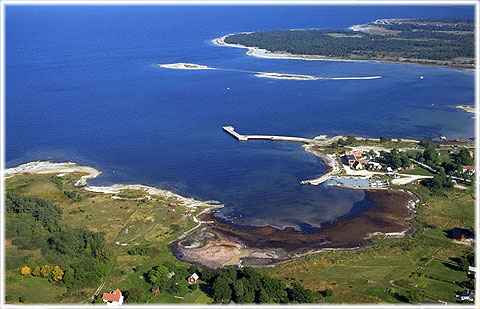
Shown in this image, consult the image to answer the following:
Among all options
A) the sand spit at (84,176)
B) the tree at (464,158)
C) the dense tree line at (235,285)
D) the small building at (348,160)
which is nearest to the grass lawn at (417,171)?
the tree at (464,158)

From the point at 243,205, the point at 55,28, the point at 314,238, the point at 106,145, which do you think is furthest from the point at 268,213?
the point at 55,28

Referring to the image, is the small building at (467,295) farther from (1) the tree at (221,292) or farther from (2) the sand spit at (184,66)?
(2) the sand spit at (184,66)

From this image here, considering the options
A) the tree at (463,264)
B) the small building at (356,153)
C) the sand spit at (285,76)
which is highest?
the sand spit at (285,76)

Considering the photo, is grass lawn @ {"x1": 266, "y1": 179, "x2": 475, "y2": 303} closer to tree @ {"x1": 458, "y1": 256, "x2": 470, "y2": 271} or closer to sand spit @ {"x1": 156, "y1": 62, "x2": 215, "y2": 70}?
tree @ {"x1": 458, "y1": 256, "x2": 470, "y2": 271}

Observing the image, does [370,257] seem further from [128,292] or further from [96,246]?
[96,246]

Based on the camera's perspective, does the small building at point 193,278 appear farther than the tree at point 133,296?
Yes
